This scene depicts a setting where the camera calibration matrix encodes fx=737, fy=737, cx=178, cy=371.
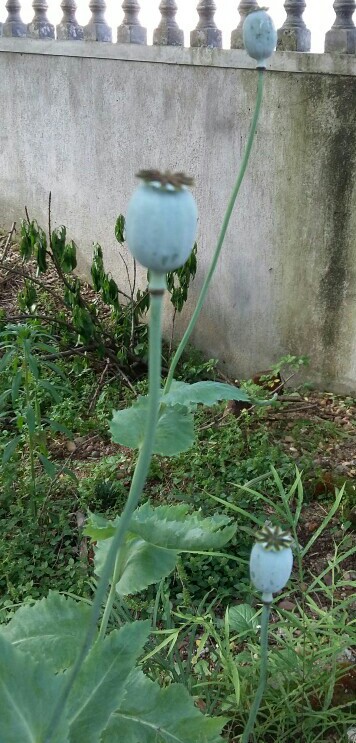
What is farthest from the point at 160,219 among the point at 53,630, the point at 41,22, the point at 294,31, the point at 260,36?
the point at 41,22

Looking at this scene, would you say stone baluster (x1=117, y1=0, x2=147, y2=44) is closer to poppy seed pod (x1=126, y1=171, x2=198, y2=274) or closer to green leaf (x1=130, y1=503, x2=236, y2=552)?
green leaf (x1=130, y1=503, x2=236, y2=552)

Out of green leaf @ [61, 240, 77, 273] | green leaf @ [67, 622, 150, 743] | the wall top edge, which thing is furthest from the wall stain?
green leaf @ [67, 622, 150, 743]

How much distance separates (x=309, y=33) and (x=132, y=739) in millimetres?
3269

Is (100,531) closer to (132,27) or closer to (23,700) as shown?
(23,700)

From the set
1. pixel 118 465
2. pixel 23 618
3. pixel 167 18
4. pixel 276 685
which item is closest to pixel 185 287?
pixel 118 465

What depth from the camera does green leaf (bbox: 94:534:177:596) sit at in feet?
5.04

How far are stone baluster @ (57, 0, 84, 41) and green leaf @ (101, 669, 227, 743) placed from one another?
454 cm

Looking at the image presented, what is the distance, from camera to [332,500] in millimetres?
3102

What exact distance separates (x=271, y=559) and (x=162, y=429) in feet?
1.81

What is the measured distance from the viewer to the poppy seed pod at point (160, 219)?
0.73m

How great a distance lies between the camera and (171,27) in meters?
4.15

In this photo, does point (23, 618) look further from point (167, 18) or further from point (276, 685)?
point (167, 18)

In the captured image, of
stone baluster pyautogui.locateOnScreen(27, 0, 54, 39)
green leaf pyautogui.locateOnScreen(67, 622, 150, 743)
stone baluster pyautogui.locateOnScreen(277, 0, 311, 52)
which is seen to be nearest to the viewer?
green leaf pyautogui.locateOnScreen(67, 622, 150, 743)

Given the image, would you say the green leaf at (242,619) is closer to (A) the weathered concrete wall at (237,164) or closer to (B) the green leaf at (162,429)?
(B) the green leaf at (162,429)
